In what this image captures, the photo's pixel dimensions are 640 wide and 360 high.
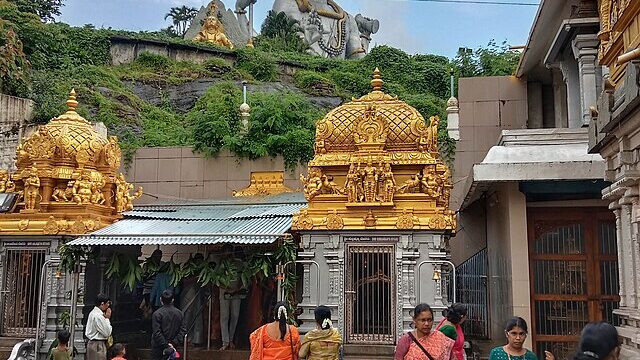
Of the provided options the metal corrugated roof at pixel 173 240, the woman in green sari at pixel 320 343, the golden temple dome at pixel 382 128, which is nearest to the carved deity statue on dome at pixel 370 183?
the golden temple dome at pixel 382 128

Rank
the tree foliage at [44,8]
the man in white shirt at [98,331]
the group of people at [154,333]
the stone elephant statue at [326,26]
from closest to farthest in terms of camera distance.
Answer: the group of people at [154,333]
the man in white shirt at [98,331]
the tree foliage at [44,8]
the stone elephant statue at [326,26]

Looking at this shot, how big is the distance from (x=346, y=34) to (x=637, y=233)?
51292 millimetres

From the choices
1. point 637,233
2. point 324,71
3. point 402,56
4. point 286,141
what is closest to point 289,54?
point 324,71

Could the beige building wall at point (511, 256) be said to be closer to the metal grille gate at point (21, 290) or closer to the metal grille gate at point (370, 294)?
the metal grille gate at point (370, 294)

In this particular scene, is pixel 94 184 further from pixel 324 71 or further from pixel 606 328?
pixel 324 71

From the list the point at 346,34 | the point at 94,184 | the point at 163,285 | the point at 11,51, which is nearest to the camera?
the point at 94,184

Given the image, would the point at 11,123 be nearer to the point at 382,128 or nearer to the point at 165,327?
the point at 165,327

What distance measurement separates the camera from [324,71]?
4384 centimetres

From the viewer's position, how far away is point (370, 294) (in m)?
10.3

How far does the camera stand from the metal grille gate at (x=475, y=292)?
45.0 feet

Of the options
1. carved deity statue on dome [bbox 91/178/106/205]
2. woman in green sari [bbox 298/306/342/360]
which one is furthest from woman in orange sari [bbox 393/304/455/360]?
carved deity statue on dome [bbox 91/178/106/205]

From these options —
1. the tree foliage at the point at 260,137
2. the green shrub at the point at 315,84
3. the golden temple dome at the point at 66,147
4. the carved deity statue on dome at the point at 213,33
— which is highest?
the carved deity statue on dome at the point at 213,33

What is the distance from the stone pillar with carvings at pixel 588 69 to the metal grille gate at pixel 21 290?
10140 millimetres

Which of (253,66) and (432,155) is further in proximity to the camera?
(253,66)
